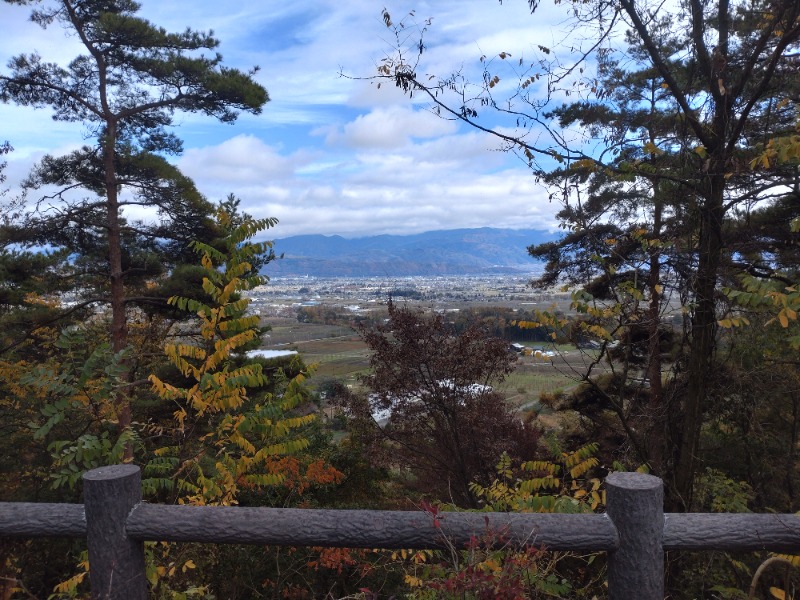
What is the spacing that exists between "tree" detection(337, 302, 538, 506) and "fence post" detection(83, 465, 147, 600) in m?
7.73

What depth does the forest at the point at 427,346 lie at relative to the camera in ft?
10.6

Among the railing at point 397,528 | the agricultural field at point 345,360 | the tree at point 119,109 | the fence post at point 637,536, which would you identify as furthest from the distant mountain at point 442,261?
the fence post at point 637,536

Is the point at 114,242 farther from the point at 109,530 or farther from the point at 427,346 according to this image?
the point at 109,530

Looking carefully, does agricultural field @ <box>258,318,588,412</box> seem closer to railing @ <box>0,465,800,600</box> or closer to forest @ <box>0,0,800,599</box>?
forest @ <box>0,0,800,599</box>

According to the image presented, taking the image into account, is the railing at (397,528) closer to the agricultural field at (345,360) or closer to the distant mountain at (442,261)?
the agricultural field at (345,360)

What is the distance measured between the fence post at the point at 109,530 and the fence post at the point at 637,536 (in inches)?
64.1

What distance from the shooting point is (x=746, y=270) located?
15.3 feet

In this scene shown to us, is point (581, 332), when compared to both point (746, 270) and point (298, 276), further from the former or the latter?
point (298, 276)

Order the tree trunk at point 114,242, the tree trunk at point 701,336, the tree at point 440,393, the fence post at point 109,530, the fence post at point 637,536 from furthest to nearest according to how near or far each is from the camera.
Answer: the tree trunk at point 114,242
the tree at point 440,393
the tree trunk at point 701,336
the fence post at point 109,530
the fence post at point 637,536

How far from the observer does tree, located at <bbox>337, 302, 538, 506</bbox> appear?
31.2 ft

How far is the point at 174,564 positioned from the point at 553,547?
81.0 inches

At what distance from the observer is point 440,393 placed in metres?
9.55

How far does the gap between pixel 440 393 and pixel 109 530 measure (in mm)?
7978

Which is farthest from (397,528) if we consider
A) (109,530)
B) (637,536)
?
(109,530)
